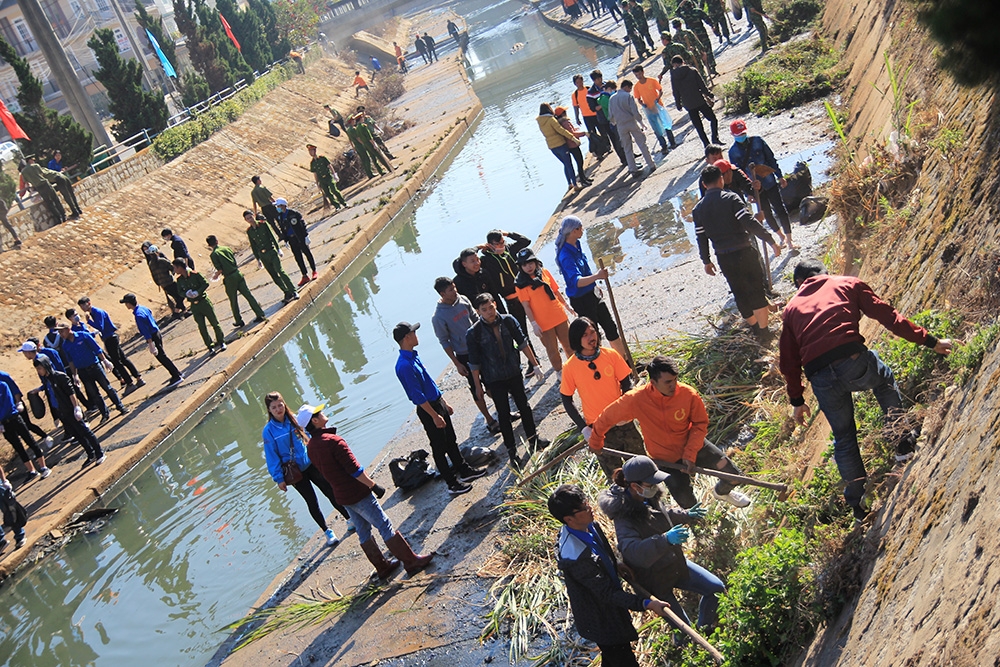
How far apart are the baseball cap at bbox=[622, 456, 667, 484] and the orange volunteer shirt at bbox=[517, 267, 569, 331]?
14.2 ft

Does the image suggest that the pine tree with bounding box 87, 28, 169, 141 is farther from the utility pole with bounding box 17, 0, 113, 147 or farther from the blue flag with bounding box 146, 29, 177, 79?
the blue flag with bounding box 146, 29, 177, 79

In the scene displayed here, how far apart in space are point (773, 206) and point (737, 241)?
7.80ft

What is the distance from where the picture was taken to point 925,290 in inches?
249

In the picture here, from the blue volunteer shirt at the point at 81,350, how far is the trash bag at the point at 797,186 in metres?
10.3

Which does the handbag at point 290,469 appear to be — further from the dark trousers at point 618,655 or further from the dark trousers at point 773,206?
the dark trousers at point 773,206

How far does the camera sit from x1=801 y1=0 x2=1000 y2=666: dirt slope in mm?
3652

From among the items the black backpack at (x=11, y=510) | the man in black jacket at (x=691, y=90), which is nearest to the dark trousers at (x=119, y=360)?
the black backpack at (x=11, y=510)

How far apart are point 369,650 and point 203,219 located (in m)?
20.7

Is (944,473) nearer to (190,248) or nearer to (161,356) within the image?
(161,356)

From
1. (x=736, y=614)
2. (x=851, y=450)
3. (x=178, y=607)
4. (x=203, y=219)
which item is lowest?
(x=178, y=607)

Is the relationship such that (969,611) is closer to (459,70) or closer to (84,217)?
(84,217)

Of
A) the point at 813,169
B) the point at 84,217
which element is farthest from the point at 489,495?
the point at 84,217

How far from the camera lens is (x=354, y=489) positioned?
26.2ft

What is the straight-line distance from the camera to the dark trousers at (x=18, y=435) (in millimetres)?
13641
